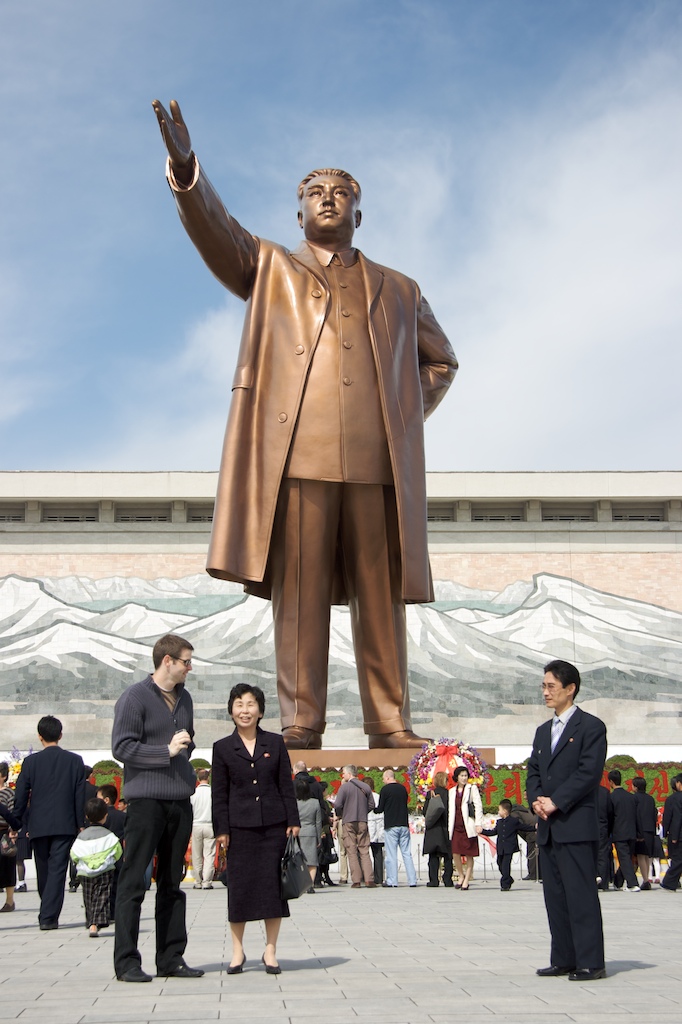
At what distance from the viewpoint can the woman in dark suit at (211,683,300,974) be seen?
3.78m

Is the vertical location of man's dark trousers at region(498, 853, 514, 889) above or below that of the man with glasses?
below

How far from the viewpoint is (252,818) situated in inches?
152

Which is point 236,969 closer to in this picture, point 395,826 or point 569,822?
point 569,822

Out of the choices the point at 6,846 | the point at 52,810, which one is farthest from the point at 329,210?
the point at 6,846

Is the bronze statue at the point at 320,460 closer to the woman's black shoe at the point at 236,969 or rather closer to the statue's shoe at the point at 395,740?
the statue's shoe at the point at 395,740

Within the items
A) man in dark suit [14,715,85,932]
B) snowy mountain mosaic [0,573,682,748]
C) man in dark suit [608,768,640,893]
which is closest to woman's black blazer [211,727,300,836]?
man in dark suit [14,715,85,932]

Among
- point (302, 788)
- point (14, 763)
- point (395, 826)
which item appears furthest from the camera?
point (14, 763)

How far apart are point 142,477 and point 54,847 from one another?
1598 cm

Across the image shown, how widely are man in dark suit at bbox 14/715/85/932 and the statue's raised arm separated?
3.15m

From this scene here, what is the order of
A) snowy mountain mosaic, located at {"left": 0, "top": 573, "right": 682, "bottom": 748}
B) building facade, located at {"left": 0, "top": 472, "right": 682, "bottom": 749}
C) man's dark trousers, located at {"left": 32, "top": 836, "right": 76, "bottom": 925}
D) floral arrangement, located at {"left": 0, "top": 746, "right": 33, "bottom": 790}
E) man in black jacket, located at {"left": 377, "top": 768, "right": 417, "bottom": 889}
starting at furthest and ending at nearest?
building facade, located at {"left": 0, "top": 472, "right": 682, "bottom": 749} < snowy mountain mosaic, located at {"left": 0, "top": 573, "right": 682, "bottom": 748} < floral arrangement, located at {"left": 0, "top": 746, "right": 33, "bottom": 790} < man in black jacket, located at {"left": 377, "top": 768, "right": 417, "bottom": 889} < man's dark trousers, located at {"left": 32, "top": 836, "right": 76, "bottom": 925}

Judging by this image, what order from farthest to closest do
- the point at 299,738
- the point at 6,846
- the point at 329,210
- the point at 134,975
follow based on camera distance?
1. the point at 329,210
2. the point at 299,738
3. the point at 6,846
4. the point at 134,975

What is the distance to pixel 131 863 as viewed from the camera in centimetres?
372

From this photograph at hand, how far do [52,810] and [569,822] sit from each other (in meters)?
2.71

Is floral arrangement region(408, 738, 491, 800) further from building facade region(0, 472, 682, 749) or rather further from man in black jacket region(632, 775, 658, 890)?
building facade region(0, 472, 682, 749)
